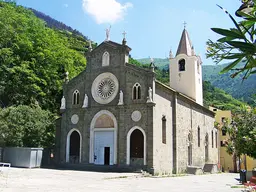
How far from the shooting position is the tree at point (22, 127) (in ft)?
97.6

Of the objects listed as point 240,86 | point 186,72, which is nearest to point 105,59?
point 186,72

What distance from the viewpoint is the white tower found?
40719mm

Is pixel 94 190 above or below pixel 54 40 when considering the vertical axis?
below

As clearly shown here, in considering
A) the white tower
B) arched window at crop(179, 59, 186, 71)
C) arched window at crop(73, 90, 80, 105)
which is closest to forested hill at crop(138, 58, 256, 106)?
the white tower

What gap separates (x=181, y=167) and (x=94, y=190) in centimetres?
1950

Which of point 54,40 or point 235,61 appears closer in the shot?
point 235,61

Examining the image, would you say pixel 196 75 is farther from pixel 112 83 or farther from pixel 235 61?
pixel 235 61

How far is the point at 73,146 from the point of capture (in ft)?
109

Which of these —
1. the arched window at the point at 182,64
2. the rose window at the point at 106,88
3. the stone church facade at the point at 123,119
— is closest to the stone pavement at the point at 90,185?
the stone church facade at the point at 123,119

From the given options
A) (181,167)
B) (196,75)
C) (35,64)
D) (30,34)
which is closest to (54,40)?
(30,34)

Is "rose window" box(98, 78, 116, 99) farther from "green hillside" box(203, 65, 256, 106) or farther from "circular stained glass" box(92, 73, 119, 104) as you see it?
"green hillside" box(203, 65, 256, 106)

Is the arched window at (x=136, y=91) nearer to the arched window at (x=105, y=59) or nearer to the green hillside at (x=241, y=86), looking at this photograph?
the arched window at (x=105, y=59)

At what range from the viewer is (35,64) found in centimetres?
4097

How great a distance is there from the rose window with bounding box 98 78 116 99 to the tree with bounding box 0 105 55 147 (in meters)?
6.59
